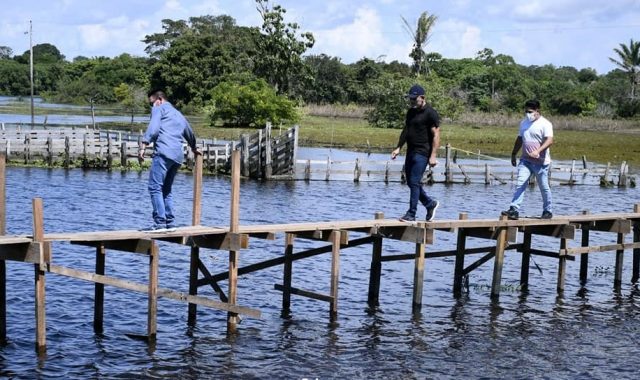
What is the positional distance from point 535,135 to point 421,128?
8.55ft

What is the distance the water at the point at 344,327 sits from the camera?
15469 mm

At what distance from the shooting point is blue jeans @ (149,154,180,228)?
15438 mm

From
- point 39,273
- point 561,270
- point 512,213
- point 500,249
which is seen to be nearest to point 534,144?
point 512,213

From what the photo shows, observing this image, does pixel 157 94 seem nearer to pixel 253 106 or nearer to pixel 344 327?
pixel 344 327

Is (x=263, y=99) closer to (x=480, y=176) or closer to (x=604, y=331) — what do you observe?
(x=480, y=176)

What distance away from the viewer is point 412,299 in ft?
66.5

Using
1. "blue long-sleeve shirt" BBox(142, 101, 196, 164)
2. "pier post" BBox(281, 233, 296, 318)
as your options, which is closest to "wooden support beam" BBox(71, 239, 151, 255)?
"blue long-sleeve shirt" BBox(142, 101, 196, 164)

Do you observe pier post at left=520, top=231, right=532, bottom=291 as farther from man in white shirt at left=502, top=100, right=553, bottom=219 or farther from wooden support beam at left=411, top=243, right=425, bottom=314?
wooden support beam at left=411, top=243, right=425, bottom=314

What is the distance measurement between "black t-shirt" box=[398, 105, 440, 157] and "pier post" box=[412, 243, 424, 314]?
2.05 meters

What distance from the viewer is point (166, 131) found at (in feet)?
50.9

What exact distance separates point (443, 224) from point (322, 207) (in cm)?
1982

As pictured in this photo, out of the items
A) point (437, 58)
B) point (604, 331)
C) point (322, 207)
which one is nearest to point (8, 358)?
point (604, 331)

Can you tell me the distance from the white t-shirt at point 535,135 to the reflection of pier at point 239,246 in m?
1.46

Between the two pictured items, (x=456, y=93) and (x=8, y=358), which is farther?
(x=456, y=93)
